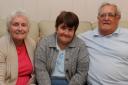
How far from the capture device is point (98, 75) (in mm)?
2199

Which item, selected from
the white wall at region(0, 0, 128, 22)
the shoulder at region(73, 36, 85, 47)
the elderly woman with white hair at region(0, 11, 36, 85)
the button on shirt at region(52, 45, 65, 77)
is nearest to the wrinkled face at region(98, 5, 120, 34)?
the shoulder at region(73, 36, 85, 47)

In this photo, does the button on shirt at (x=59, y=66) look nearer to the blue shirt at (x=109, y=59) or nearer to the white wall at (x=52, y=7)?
the blue shirt at (x=109, y=59)

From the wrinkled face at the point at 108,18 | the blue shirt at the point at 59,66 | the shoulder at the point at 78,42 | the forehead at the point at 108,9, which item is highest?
the forehead at the point at 108,9

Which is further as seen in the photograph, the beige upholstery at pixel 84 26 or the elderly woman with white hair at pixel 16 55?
the beige upholstery at pixel 84 26

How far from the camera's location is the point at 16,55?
213 centimetres

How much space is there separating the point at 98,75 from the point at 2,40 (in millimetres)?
829

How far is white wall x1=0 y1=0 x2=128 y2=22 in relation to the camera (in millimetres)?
3018

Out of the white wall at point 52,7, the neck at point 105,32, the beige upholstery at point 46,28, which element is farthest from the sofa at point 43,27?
the neck at point 105,32

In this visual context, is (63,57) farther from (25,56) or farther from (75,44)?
(25,56)

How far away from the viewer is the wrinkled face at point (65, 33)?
2.13 m

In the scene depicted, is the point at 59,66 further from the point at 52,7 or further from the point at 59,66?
the point at 52,7

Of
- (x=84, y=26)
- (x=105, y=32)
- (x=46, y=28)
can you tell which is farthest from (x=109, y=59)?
(x=46, y=28)

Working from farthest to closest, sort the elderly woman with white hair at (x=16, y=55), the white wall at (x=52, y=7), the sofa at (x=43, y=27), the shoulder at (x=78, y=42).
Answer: the white wall at (x=52, y=7), the sofa at (x=43, y=27), the shoulder at (x=78, y=42), the elderly woman with white hair at (x=16, y=55)

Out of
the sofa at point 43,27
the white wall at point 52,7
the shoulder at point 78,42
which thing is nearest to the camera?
the shoulder at point 78,42
